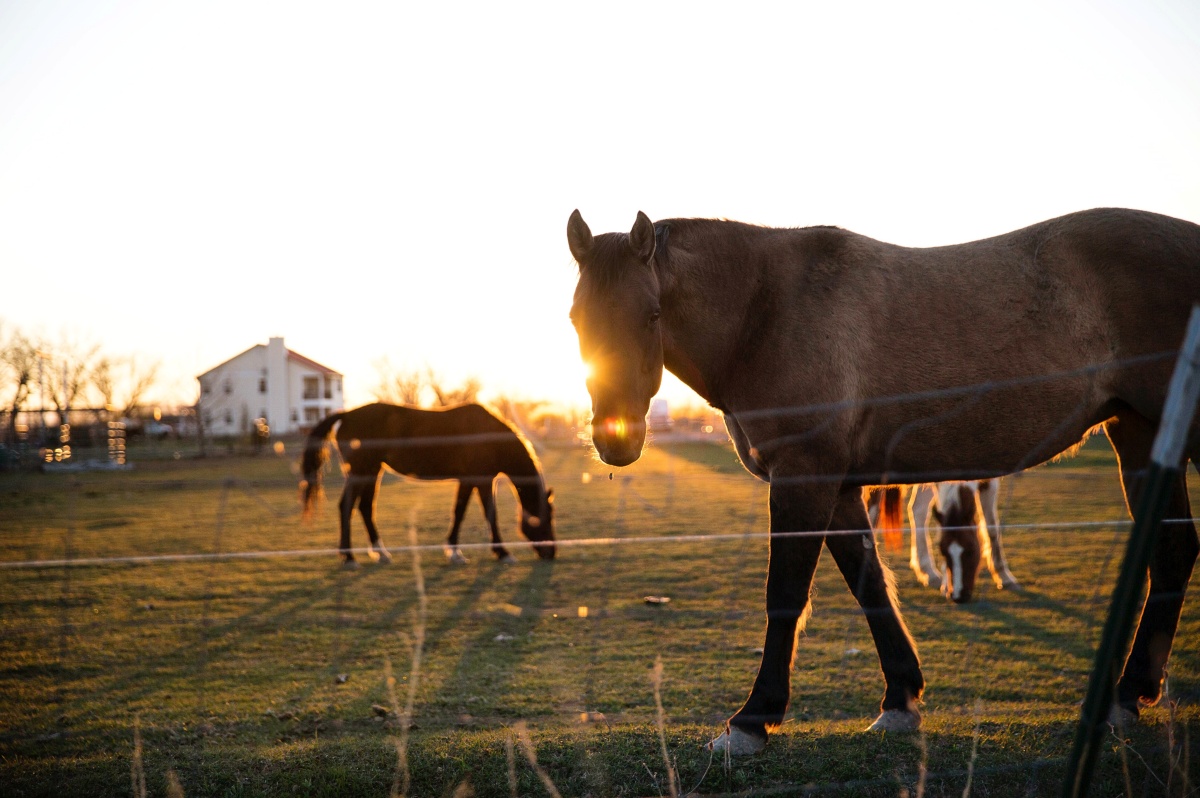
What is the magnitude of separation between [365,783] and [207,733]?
4.69 ft

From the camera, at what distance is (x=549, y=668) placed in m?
4.61

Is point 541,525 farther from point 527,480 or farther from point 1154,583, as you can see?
point 1154,583

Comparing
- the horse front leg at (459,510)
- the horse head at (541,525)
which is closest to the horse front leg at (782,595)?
the horse head at (541,525)

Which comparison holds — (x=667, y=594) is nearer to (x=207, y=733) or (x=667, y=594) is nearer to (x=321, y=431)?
(x=207, y=733)

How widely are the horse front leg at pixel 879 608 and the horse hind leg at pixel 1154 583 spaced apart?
858 mm

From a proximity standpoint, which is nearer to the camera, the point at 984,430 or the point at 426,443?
the point at 984,430

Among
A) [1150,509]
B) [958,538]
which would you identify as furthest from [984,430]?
[958,538]

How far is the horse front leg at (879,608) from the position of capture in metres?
2.84

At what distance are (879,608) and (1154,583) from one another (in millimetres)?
1126

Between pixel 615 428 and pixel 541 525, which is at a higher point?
pixel 615 428

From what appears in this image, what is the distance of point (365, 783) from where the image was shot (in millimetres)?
2494

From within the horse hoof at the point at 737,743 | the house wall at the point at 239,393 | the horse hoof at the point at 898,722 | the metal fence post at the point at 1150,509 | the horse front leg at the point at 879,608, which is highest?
the house wall at the point at 239,393

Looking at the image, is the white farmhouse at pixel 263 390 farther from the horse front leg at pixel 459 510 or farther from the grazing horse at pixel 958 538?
the grazing horse at pixel 958 538

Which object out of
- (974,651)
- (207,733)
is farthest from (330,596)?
(974,651)
